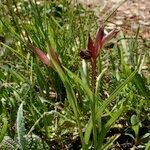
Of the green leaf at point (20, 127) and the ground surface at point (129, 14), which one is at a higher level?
the ground surface at point (129, 14)

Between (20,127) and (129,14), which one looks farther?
(129,14)

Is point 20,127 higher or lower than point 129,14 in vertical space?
Answer: lower

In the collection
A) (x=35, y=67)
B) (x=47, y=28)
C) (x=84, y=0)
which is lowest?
(x=35, y=67)

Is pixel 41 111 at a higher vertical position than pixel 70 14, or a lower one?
lower

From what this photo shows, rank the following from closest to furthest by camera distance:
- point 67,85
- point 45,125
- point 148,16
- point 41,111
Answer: point 67,85
point 45,125
point 41,111
point 148,16

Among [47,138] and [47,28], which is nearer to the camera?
[47,138]

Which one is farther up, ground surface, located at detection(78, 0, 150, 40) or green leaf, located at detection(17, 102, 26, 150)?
ground surface, located at detection(78, 0, 150, 40)

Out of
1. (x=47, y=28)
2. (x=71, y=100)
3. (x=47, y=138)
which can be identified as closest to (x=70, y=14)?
(x=47, y=28)

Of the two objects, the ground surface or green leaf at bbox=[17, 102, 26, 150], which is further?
the ground surface

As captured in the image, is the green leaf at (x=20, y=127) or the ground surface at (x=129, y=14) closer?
the green leaf at (x=20, y=127)

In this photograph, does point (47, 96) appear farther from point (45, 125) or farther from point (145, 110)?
point (145, 110)

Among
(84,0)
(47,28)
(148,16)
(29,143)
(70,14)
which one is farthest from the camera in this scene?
(84,0)
